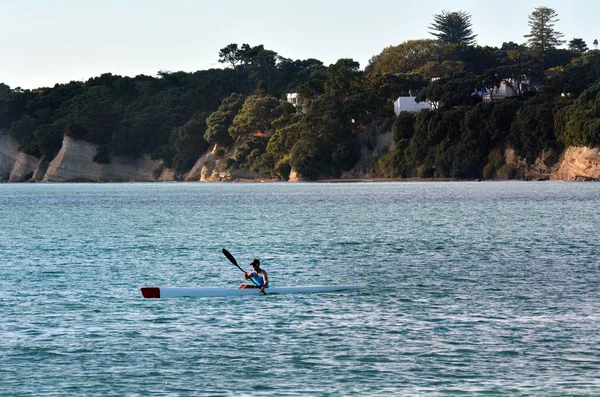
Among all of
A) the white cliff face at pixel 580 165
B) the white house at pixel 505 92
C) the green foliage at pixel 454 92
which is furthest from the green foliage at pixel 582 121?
the white house at pixel 505 92

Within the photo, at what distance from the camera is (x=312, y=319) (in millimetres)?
31703

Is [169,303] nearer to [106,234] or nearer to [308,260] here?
[308,260]

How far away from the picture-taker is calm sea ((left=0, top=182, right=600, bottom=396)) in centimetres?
2367

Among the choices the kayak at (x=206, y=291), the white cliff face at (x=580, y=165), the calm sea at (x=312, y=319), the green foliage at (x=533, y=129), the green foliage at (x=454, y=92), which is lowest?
the calm sea at (x=312, y=319)

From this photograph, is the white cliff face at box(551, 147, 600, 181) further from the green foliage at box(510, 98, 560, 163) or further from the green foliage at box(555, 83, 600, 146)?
the green foliage at box(510, 98, 560, 163)

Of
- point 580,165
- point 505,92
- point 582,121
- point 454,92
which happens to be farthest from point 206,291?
point 505,92

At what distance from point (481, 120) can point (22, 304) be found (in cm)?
14933

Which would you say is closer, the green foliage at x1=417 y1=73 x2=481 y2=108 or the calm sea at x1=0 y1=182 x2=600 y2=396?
the calm sea at x1=0 y1=182 x2=600 y2=396

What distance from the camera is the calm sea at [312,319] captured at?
77.7 ft

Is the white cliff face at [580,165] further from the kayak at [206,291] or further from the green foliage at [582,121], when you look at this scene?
the kayak at [206,291]

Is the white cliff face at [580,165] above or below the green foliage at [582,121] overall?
below

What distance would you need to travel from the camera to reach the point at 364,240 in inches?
2621

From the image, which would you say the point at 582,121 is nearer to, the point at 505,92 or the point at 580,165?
the point at 580,165

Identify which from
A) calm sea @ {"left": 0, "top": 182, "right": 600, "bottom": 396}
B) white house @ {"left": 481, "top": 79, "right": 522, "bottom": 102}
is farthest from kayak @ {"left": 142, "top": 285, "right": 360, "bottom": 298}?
white house @ {"left": 481, "top": 79, "right": 522, "bottom": 102}
